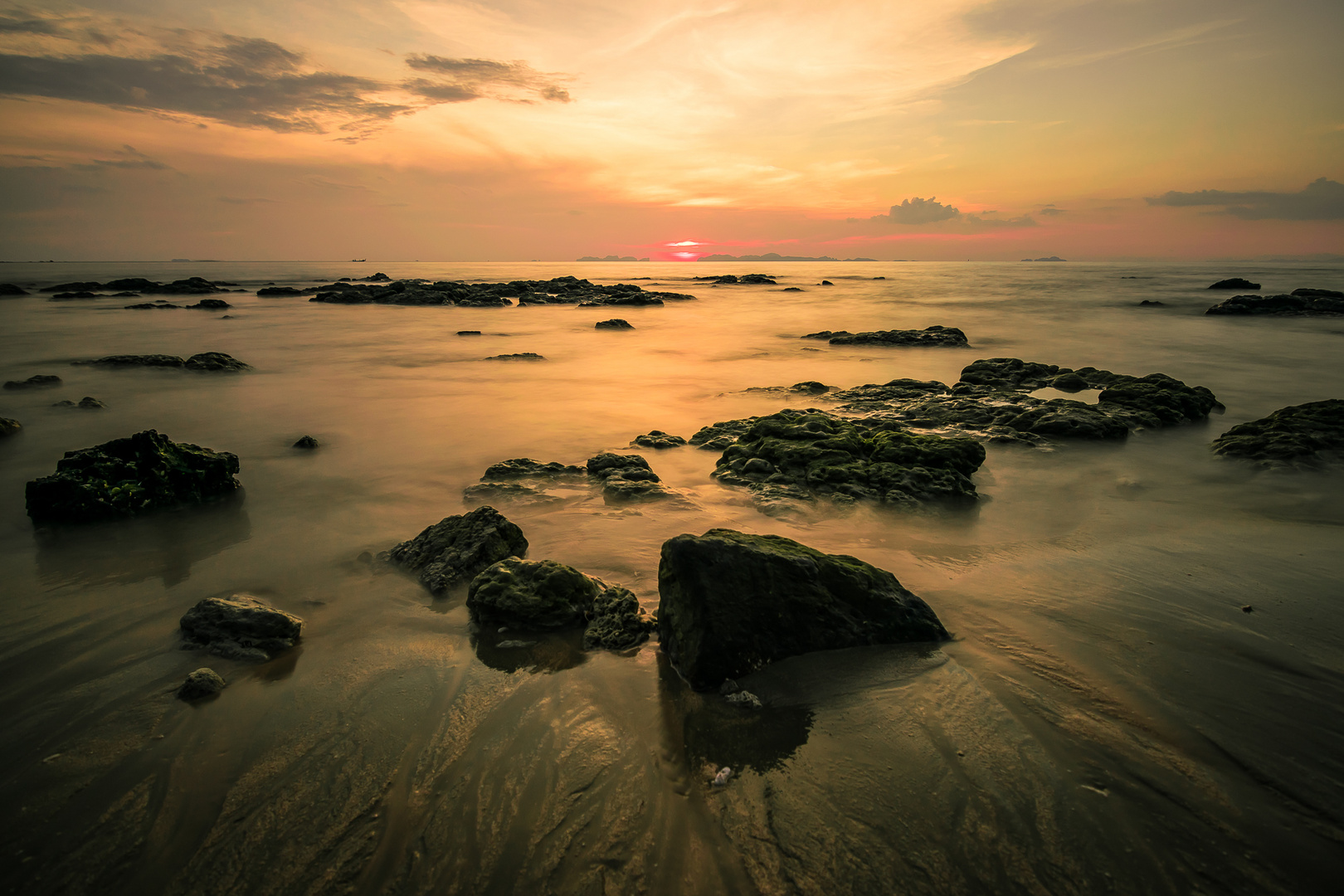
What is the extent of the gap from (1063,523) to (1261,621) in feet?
5.24

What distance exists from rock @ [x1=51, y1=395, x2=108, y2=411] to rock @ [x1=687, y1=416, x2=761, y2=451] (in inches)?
358

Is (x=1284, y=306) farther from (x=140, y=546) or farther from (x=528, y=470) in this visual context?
(x=140, y=546)

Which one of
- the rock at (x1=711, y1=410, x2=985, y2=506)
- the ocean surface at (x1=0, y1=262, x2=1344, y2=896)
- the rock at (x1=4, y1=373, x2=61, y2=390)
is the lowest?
the ocean surface at (x1=0, y1=262, x2=1344, y2=896)

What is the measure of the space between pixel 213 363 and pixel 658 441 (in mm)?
10933

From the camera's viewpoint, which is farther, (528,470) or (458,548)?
(528,470)

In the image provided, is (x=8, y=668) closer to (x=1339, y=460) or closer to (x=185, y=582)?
(x=185, y=582)

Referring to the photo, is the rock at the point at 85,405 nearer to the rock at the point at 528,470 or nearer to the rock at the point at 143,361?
the rock at the point at 143,361

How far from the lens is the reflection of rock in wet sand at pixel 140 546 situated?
3.97 metres

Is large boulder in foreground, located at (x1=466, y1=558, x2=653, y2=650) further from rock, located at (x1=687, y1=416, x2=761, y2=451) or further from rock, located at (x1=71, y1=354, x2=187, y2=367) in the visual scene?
rock, located at (x1=71, y1=354, x2=187, y2=367)

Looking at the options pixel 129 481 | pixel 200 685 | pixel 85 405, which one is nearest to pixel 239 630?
pixel 200 685

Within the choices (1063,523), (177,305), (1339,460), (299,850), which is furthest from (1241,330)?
(177,305)

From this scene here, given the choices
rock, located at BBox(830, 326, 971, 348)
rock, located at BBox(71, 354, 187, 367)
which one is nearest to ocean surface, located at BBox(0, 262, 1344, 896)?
rock, located at BBox(71, 354, 187, 367)

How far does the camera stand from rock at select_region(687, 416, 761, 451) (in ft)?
23.4

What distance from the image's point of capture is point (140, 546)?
14.4 ft
